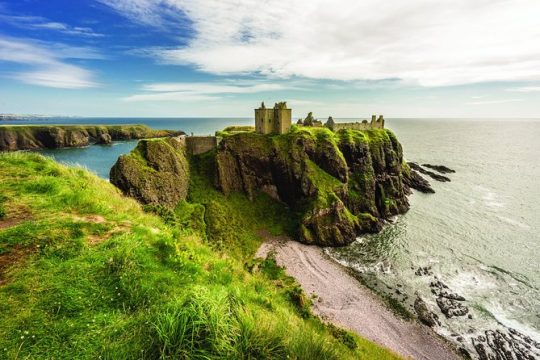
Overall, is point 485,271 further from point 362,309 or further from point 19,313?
point 19,313

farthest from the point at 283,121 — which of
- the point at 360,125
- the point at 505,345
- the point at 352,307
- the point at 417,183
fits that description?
the point at 505,345

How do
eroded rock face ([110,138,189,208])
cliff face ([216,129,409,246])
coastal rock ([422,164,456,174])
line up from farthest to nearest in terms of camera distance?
coastal rock ([422,164,456,174]) → cliff face ([216,129,409,246]) → eroded rock face ([110,138,189,208])

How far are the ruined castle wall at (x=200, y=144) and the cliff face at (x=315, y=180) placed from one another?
3.91 metres

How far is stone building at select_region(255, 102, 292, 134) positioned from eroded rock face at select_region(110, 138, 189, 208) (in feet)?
64.5

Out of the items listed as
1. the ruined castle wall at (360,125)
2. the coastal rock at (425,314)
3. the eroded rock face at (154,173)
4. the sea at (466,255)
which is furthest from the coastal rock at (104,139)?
the coastal rock at (425,314)

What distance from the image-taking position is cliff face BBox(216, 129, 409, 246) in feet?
162

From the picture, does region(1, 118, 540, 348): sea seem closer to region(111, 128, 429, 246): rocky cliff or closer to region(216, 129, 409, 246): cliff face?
region(216, 129, 409, 246): cliff face

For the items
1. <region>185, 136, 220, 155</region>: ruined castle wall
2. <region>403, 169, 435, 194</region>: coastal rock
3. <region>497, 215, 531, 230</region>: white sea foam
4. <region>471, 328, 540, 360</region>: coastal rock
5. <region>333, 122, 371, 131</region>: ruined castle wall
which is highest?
<region>333, 122, 371, 131</region>: ruined castle wall

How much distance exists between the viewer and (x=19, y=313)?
5.66 metres

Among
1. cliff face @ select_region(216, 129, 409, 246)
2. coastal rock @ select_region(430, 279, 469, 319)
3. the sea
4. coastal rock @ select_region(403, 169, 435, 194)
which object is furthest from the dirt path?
coastal rock @ select_region(403, 169, 435, 194)

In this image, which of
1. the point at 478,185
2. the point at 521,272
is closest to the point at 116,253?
the point at 521,272

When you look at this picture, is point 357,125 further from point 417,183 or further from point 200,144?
point 200,144

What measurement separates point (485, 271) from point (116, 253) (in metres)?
50.3

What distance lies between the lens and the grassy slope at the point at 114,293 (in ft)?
17.1
